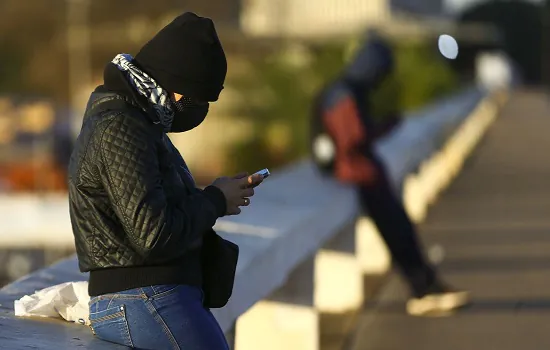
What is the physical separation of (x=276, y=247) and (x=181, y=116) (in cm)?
207

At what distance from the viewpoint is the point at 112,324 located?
12.5ft

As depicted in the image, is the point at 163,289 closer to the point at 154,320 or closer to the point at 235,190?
the point at 154,320

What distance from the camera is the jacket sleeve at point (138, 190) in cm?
356

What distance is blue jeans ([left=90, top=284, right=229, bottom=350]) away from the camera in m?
3.74

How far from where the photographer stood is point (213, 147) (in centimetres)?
6056

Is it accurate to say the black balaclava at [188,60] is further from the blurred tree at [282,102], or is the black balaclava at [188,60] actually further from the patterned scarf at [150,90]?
the blurred tree at [282,102]

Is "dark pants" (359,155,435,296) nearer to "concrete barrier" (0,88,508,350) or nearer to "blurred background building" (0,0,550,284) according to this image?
"concrete barrier" (0,88,508,350)

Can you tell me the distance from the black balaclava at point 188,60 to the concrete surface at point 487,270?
396cm

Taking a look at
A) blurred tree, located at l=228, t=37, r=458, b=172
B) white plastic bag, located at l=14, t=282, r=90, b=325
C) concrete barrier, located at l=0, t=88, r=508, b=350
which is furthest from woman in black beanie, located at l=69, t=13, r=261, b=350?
blurred tree, located at l=228, t=37, r=458, b=172

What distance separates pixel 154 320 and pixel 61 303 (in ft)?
1.87

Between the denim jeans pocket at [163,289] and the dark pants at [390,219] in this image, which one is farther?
the dark pants at [390,219]

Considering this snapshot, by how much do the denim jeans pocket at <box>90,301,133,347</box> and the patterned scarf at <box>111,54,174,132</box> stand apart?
1.92 ft

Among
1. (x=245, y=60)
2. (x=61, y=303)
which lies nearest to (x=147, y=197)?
A: (x=61, y=303)

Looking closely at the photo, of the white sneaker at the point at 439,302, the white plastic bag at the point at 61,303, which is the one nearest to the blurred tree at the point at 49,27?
the white sneaker at the point at 439,302
